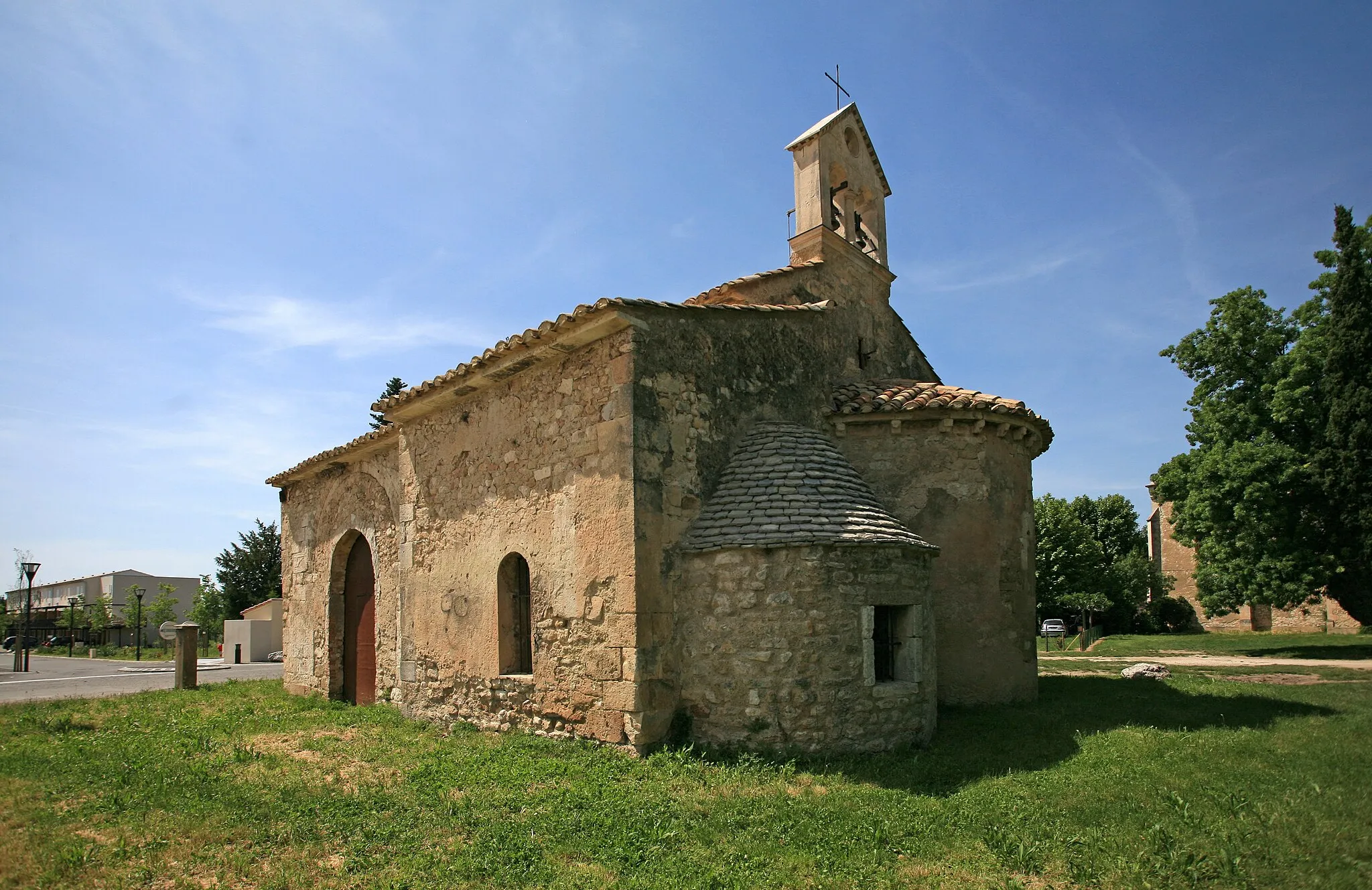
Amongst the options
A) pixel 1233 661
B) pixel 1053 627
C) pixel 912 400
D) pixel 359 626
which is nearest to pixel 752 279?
pixel 912 400

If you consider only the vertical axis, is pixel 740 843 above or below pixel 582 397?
below

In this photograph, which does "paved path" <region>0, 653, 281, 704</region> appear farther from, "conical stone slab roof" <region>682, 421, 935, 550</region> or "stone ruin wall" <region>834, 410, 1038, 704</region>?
"stone ruin wall" <region>834, 410, 1038, 704</region>

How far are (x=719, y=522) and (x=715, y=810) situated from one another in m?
A: 3.12

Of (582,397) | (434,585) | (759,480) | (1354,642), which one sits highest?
(582,397)

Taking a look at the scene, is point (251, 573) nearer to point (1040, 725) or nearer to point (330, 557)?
point (330, 557)

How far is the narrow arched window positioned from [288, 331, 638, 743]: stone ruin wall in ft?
0.50

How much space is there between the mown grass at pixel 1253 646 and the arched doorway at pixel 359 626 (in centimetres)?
1951

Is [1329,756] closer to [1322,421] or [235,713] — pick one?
[235,713]

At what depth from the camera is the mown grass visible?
1966cm

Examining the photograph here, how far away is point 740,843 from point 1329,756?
587 cm

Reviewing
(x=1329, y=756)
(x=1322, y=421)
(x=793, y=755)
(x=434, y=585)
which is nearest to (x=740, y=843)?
(x=793, y=755)

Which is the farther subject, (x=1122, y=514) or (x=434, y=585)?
(x=1122, y=514)

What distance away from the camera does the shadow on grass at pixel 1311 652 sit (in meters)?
18.7

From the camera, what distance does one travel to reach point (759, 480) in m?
9.01
